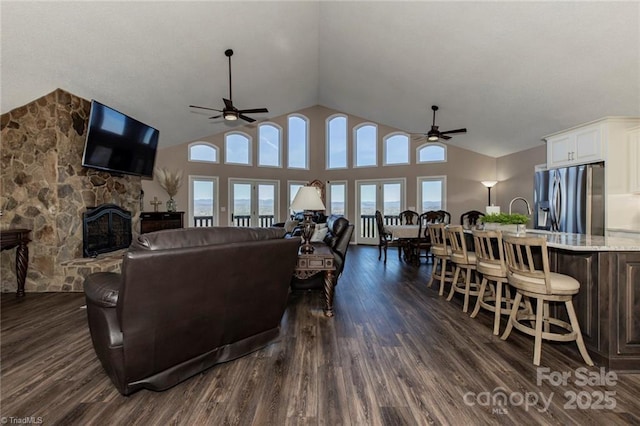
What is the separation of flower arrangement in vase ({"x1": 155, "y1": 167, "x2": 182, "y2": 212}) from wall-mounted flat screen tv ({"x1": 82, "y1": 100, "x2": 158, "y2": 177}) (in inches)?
47.6

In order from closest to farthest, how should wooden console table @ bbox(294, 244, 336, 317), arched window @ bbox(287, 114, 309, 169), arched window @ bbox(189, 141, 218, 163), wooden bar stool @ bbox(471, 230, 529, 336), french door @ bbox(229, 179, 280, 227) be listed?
wooden bar stool @ bbox(471, 230, 529, 336)
wooden console table @ bbox(294, 244, 336, 317)
arched window @ bbox(189, 141, 218, 163)
french door @ bbox(229, 179, 280, 227)
arched window @ bbox(287, 114, 309, 169)

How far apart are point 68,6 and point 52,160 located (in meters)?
2.11

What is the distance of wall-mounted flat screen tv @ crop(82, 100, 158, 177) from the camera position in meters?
4.17

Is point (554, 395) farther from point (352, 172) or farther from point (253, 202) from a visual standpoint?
point (253, 202)

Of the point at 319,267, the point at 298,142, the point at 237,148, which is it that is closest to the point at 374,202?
the point at 298,142

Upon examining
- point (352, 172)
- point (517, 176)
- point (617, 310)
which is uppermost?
point (352, 172)

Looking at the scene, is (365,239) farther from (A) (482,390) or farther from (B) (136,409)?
(B) (136,409)

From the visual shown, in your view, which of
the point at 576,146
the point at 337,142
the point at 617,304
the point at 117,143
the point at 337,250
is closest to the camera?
the point at 617,304

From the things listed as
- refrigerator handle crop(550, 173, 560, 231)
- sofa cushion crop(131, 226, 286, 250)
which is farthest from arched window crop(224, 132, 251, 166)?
refrigerator handle crop(550, 173, 560, 231)

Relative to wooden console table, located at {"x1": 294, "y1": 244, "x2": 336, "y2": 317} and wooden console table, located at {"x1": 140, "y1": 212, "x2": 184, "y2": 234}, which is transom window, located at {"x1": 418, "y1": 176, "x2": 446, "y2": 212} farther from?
wooden console table, located at {"x1": 140, "y1": 212, "x2": 184, "y2": 234}

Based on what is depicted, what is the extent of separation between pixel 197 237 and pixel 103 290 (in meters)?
0.61

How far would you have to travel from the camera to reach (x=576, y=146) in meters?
4.39

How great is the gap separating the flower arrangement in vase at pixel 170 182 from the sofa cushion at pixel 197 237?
222 inches

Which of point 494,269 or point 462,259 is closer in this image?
point 494,269
